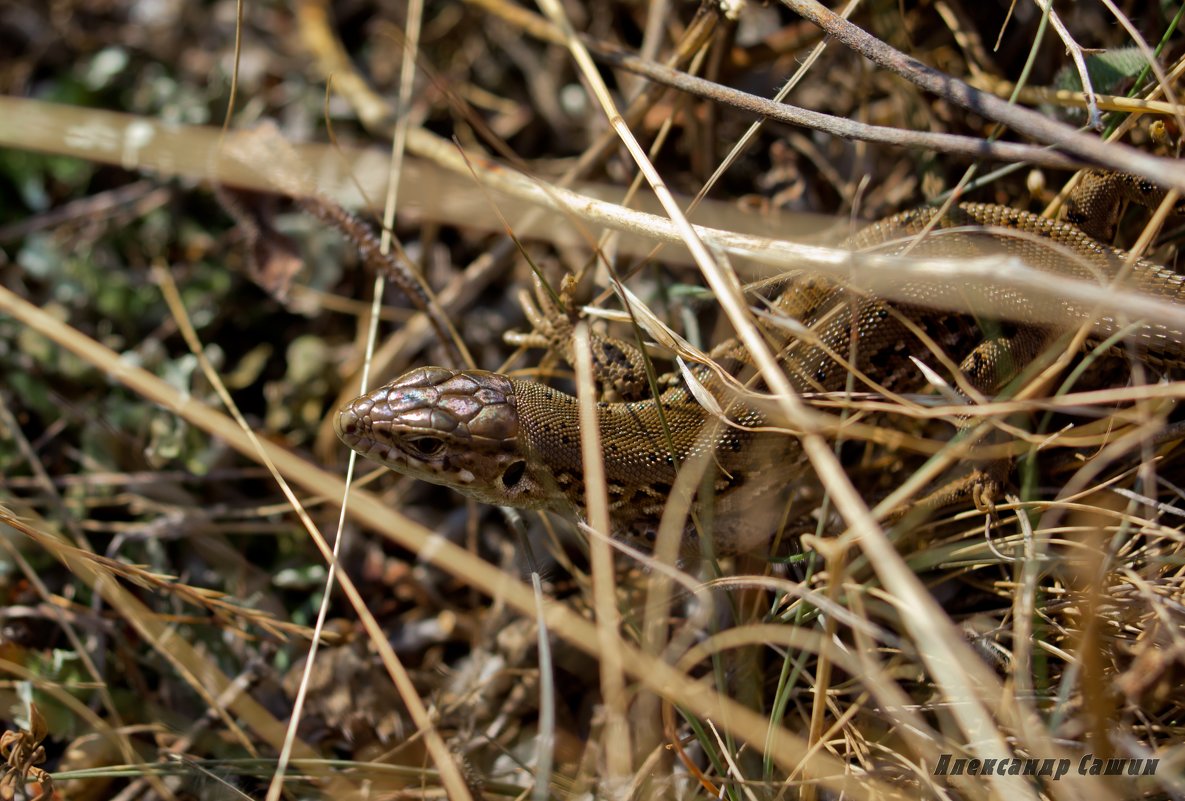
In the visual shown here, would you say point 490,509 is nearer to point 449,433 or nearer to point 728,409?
point 449,433

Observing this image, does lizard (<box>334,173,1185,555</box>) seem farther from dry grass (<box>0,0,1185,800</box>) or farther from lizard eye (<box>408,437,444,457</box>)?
dry grass (<box>0,0,1185,800</box>)

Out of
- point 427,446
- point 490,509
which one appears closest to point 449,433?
point 427,446

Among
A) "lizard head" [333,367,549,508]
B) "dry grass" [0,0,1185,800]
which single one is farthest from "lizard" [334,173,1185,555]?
"dry grass" [0,0,1185,800]

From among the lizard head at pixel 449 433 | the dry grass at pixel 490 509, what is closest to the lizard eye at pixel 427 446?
the lizard head at pixel 449 433

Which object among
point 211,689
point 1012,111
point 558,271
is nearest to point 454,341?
point 558,271

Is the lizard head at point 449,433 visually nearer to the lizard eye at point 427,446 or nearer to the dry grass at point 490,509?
the lizard eye at point 427,446

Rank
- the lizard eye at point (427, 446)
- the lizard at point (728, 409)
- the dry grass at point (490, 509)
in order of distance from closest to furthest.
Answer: the dry grass at point (490, 509)
the lizard at point (728, 409)
the lizard eye at point (427, 446)

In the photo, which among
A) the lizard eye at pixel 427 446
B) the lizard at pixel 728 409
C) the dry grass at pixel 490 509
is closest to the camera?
the dry grass at pixel 490 509

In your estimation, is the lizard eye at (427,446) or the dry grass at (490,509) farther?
the lizard eye at (427,446)
